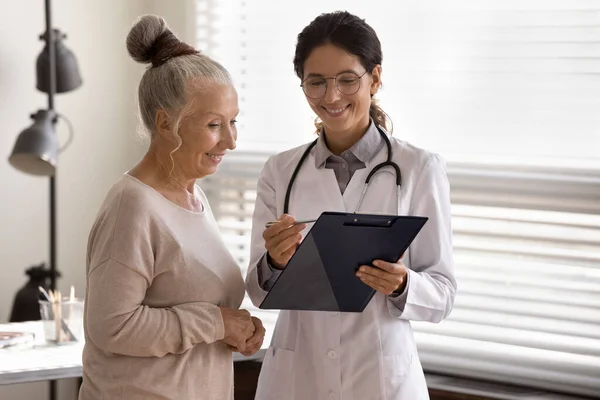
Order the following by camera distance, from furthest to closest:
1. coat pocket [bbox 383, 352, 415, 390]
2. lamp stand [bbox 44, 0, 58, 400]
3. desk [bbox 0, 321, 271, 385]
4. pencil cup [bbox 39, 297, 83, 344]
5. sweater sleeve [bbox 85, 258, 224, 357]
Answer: lamp stand [bbox 44, 0, 58, 400] < pencil cup [bbox 39, 297, 83, 344] < desk [bbox 0, 321, 271, 385] < coat pocket [bbox 383, 352, 415, 390] < sweater sleeve [bbox 85, 258, 224, 357]

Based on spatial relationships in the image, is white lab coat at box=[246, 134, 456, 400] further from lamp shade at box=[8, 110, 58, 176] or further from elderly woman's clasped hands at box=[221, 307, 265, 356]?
lamp shade at box=[8, 110, 58, 176]

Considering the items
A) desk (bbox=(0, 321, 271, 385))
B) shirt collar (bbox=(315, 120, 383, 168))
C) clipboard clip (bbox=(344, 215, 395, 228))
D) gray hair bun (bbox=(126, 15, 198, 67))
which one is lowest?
desk (bbox=(0, 321, 271, 385))

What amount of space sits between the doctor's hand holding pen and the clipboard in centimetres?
9

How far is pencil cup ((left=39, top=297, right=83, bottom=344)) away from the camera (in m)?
2.65

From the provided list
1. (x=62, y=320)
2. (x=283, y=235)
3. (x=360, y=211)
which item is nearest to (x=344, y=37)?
(x=360, y=211)

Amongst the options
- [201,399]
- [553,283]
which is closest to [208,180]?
[553,283]

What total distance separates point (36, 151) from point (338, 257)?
167cm

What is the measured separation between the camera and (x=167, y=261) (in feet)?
5.52

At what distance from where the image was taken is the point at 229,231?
3656 mm

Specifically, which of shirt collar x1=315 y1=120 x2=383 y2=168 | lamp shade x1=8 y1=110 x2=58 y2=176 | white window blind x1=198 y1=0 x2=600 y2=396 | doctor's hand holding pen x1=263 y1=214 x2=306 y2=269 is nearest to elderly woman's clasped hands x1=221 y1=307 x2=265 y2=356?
doctor's hand holding pen x1=263 y1=214 x2=306 y2=269

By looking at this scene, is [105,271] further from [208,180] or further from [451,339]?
[208,180]

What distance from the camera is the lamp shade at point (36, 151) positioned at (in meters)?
3.05

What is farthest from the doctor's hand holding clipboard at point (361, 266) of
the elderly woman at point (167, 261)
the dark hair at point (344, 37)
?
the dark hair at point (344, 37)

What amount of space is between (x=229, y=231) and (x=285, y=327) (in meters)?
1.63
